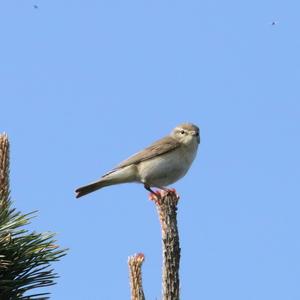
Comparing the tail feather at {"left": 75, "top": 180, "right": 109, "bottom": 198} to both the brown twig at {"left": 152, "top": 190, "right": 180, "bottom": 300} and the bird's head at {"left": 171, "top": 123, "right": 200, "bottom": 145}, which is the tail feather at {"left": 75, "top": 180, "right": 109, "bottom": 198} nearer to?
the bird's head at {"left": 171, "top": 123, "right": 200, "bottom": 145}

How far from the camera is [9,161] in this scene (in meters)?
4.28

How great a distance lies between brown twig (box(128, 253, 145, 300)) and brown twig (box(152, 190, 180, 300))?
0.15m

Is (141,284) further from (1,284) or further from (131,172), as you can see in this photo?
(131,172)

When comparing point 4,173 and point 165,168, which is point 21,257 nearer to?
point 4,173

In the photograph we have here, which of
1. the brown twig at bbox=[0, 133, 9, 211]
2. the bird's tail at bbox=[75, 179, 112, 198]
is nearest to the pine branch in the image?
the brown twig at bbox=[0, 133, 9, 211]

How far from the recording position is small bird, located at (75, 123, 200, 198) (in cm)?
991

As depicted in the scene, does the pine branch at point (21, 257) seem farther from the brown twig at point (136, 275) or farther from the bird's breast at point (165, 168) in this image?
the bird's breast at point (165, 168)

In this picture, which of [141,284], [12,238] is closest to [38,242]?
[12,238]

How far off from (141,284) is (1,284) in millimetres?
774

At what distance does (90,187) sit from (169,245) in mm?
6058

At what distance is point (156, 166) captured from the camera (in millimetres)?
9938

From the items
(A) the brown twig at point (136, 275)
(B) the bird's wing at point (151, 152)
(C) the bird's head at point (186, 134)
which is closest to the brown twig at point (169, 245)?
(A) the brown twig at point (136, 275)

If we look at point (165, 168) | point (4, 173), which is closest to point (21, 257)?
point (4, 173)

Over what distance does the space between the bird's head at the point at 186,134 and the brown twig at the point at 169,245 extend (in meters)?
5.89
